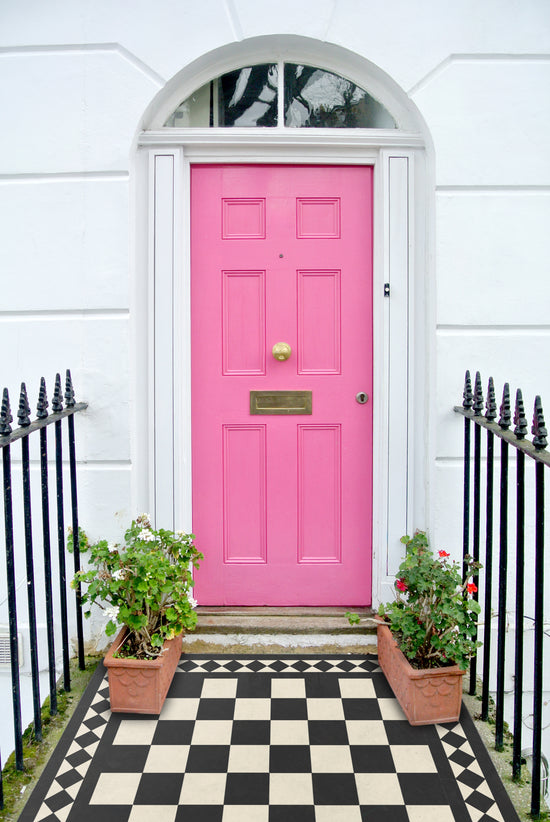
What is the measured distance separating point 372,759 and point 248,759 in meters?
0.41

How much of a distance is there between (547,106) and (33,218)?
219 cm

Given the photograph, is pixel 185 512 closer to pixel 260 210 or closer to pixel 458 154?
pixel 260 210

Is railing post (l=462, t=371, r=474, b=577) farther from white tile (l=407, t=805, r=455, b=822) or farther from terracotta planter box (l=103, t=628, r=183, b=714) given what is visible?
terracotta planter box (l=103, t=628, r=183, b=714)

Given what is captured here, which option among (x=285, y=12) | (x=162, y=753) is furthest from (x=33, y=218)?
(x=162, y=753)

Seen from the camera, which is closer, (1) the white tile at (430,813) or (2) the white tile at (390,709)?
(1) the white tile at (430,813)

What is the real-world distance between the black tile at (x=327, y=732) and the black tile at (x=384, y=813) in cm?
31

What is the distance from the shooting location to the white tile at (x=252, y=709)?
2570 mm

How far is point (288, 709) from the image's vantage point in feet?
8.54

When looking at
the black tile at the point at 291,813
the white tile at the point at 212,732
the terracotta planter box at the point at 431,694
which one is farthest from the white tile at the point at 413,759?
the white tile at the point at 212,732

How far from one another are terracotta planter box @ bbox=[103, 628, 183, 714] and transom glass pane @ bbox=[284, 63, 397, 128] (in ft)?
7.66

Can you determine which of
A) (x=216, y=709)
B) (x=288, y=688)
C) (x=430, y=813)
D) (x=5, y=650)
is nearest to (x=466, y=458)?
(x=288, y=688)

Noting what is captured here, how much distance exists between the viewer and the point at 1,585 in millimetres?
3070

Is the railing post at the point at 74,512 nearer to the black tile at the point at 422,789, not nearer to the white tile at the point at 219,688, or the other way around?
the white tile at the point at 219,688

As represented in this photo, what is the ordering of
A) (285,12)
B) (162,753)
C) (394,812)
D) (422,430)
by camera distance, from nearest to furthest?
(394,812) < (162,753) < (285,12) < (422,430)
